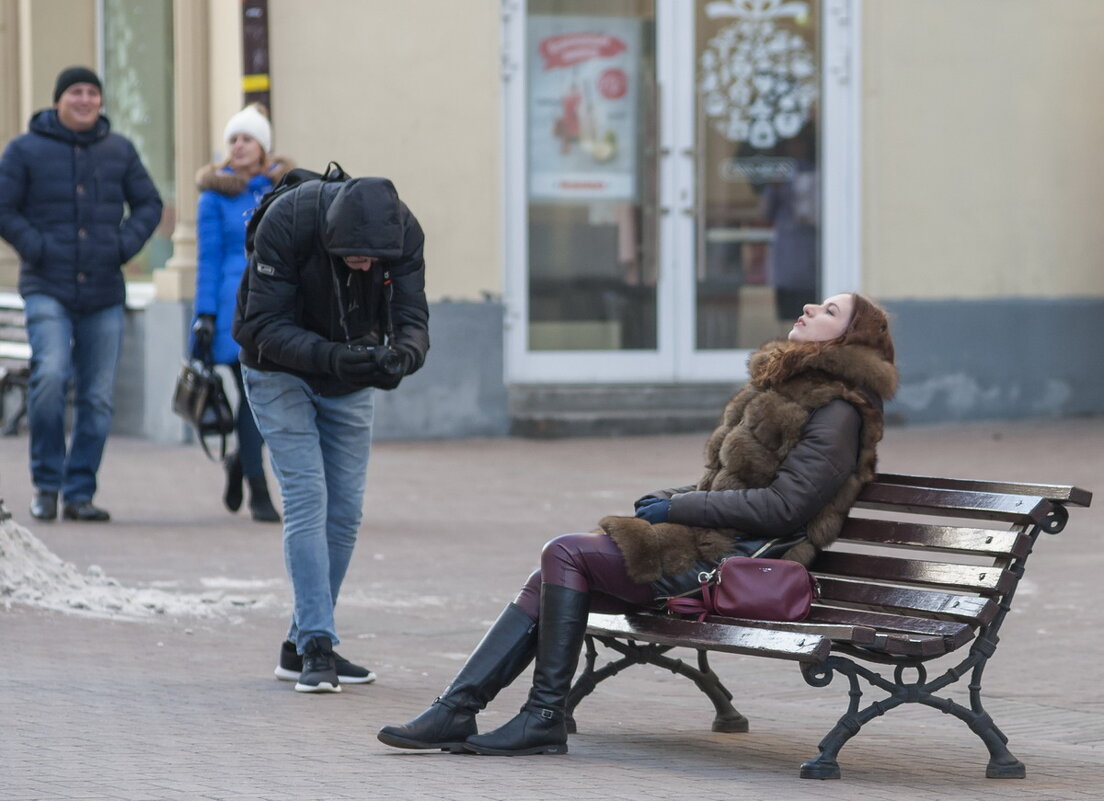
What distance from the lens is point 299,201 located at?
5.94 meters

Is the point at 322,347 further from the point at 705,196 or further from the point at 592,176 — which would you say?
the point at 705,196

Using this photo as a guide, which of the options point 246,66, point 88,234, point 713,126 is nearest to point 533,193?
point 713,126

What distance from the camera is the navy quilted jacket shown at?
31.5 feet

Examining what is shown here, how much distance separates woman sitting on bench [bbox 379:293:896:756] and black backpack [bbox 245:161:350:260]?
4.13 ft

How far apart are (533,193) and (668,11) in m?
1.56

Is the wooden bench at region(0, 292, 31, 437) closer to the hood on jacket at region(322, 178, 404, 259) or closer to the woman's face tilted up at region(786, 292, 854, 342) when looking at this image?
the hood on jacket at region(322, 178, 404, 259)

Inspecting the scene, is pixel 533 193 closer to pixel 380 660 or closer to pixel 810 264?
pixel 810 264

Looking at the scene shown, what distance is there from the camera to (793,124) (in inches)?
565

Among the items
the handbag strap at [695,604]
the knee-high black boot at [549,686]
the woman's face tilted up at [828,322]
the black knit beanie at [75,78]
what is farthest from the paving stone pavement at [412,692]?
the black knit beanie at [75,78]

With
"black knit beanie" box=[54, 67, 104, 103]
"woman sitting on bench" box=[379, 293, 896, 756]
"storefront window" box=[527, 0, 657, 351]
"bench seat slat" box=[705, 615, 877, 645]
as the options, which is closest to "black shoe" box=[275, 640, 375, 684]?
"woman sitting on bench" box=[379, 293, 896, 756]

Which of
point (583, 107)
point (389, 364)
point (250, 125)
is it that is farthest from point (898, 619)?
point (583, 107)

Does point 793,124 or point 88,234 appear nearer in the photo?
point 88,234

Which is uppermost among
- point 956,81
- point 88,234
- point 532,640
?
point 956,81

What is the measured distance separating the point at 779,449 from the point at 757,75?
9.32 meters
